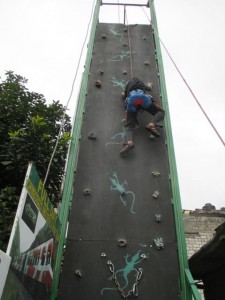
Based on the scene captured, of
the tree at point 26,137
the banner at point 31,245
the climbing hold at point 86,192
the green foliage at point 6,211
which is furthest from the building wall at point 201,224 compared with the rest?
the banner at point 31,245

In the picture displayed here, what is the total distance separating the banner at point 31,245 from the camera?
1968mm

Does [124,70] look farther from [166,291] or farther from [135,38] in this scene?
[166,291]

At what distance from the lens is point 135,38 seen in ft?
21.8

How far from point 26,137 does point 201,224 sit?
908cm

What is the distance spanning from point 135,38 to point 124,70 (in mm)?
1255

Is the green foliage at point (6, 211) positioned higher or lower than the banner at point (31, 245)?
higher

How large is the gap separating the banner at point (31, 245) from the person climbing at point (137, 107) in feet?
7.28

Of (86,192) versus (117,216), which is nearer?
(117,216)

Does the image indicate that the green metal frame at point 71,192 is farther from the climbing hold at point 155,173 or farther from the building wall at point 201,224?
the building wall at point 201,224

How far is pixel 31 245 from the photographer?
2289 millimetres

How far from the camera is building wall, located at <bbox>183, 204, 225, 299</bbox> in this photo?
11341 millimetres

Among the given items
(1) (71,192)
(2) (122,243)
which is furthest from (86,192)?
(2) (122,243)

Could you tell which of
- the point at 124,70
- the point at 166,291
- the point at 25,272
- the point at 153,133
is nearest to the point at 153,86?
the point at 124,70

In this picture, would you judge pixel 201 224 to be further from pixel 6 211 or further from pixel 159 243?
pixel 6 211
